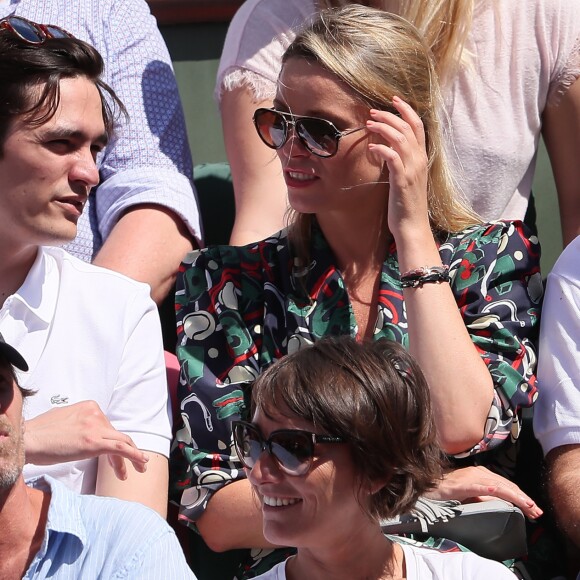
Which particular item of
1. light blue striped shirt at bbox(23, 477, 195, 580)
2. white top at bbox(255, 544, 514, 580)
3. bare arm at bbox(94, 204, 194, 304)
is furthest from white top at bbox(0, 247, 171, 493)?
white top at bbox(255, 544, 514, 580)

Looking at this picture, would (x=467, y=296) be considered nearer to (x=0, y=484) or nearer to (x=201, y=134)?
(x=0, y=484)

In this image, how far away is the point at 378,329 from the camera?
2656mm

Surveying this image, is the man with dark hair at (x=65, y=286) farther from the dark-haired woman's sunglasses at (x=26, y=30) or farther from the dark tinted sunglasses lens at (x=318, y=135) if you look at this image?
the dark tinted sunglasses lens at (x=318, y=135)

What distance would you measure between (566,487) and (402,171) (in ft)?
2.47

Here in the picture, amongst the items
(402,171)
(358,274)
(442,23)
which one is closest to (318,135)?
(402,171)

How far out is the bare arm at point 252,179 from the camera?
120 inches

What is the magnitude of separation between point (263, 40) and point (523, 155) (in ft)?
2.50

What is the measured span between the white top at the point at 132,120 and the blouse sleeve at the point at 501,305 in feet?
2.62

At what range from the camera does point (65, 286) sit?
263cm

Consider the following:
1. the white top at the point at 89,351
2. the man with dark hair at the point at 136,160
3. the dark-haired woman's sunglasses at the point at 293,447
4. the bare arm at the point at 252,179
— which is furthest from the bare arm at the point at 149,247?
the dark-haired woman's sunglasses at the point at 293,447

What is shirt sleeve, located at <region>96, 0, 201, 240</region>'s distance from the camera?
3.12m

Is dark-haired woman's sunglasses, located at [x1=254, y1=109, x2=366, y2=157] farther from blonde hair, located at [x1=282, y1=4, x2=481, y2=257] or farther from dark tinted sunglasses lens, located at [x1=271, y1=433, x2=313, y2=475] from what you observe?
dark tinted sunglasses lens, located at [x1=271, y1=433, x2=313, y2=475]

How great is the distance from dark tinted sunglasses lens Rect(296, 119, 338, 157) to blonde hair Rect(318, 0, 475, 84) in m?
0.51

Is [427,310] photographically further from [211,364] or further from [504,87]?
[504,87]
